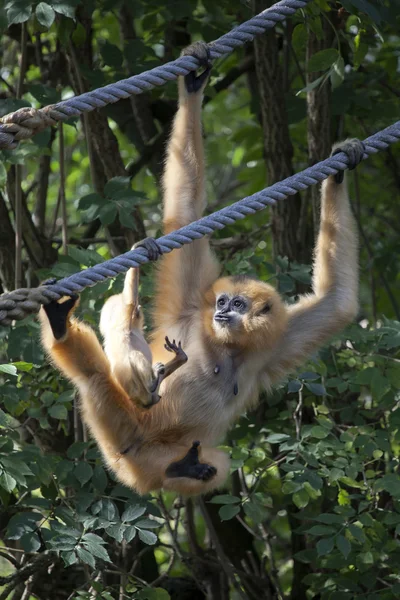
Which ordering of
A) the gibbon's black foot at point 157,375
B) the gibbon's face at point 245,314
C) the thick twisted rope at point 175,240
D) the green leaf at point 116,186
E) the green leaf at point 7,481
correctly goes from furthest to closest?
the green leaf at point 116,186, the gibbon's face at point 245,314, the gibbon's black foot at point 157,375, the green leaf at point 7,481, the thick twisted rope at point 175,240

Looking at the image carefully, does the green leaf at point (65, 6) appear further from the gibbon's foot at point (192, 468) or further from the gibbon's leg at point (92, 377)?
the gibbon's foot at point (192, 468)

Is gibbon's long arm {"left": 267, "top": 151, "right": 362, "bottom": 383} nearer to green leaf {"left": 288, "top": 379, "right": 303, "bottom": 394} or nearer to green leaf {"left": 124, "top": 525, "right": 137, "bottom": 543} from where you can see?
green leaf {"left": 288, "top": 379, "right": 303, "bottom": 394}

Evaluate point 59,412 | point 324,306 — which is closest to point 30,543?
point 59,412

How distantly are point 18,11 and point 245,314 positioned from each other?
2301 millimetres

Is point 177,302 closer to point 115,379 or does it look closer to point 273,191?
point 115,379

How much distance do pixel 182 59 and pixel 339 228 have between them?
1.44 meters

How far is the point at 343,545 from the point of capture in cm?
500

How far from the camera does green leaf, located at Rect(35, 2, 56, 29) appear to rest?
5039mm

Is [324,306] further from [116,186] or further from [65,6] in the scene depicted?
[65,6]

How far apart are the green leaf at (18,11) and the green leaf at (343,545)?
362 centimetres

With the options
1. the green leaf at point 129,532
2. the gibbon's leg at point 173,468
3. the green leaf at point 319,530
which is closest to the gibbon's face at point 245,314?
the gibbon's leg at point 173,468

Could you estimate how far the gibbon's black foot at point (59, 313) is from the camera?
4148mm

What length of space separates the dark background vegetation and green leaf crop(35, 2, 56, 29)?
0.01 meters

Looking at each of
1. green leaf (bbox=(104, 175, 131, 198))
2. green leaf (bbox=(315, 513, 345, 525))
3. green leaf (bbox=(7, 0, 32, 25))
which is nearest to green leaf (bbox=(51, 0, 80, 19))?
green leaf (bbox=(7, 0, 32, 25))
